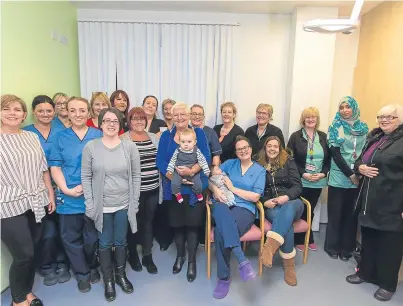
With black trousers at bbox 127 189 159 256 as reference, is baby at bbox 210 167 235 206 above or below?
above

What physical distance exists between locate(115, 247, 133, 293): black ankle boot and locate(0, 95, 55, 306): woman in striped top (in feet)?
1.99

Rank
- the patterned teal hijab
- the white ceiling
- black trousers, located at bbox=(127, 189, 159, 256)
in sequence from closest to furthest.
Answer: black trousers, located at bbox=(127, 189, 159, 256)
the patterned teal hijab
the white ceiling

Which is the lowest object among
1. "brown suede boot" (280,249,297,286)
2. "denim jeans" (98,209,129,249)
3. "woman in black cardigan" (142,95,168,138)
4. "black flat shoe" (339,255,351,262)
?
"black flat shoe" (339,255,351,262)

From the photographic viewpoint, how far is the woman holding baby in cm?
253

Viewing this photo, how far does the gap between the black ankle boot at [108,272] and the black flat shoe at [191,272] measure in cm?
65

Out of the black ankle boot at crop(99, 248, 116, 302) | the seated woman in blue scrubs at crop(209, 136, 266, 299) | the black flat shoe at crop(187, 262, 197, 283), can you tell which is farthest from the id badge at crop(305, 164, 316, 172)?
the black ankle boot at crop(99, 248, 116, 302)

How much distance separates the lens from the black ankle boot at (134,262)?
2791 mm

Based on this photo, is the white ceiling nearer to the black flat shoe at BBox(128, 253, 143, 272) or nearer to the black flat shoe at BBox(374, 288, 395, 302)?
the black flat shoe at BBox(128, 253, 143, 272)

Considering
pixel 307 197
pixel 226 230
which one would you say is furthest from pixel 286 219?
pixel 307 197

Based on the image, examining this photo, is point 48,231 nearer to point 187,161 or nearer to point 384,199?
point 187,161

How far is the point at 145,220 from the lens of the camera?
2711 mm

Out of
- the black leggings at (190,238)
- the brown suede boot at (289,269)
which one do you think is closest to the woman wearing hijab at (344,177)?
the brown suede boot at (289,269)

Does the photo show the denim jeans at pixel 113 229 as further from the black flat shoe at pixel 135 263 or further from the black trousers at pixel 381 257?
the black trousers at pixel 381 257

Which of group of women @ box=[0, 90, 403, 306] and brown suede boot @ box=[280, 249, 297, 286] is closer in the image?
group of women @ box=[0, 90, 403, 306]
